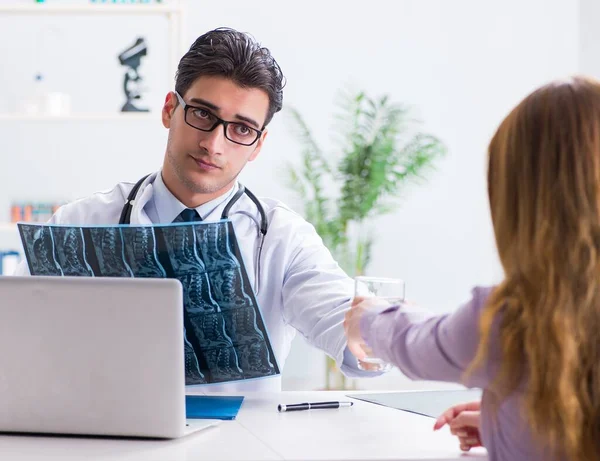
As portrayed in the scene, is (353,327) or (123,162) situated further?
(123,162)

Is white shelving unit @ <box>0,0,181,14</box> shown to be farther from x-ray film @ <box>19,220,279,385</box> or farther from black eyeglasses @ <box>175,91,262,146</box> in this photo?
x-ray film @ <box>19,220,279,385</box>

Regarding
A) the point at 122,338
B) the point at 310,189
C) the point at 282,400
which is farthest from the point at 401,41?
the point at 122,338

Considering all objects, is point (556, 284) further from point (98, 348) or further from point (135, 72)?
point (135, 72)

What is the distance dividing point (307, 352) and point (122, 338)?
359 centimetres

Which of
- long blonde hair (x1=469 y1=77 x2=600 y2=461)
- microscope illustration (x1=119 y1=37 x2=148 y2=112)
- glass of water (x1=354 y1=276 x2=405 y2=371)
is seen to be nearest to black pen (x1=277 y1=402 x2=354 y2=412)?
glass of water (x1=354 y1=276 x2=405 y2=371)

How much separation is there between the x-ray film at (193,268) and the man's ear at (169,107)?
0.71m

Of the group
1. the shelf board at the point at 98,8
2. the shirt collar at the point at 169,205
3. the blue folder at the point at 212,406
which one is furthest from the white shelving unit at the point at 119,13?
the blue folder at the point at 212,406

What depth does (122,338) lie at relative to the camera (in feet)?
3.89

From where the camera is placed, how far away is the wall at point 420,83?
4.75 metres

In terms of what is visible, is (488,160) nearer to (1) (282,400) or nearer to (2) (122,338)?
(2) (122,338)

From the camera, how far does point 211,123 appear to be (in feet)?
6.42

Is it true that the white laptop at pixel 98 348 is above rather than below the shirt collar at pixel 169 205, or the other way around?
below

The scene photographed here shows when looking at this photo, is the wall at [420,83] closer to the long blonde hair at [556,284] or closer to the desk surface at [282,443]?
the desk surface at [282,443]

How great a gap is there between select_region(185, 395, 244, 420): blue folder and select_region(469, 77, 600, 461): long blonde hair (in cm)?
60
